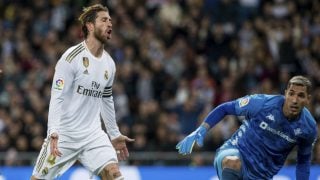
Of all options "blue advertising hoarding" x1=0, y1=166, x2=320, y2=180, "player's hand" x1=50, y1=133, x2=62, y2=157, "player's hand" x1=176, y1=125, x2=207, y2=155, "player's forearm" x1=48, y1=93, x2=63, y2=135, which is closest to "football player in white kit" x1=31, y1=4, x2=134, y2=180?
"player's forearm" x1=48, y1=93, x2=63, y2=135

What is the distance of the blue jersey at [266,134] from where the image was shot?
9.34m

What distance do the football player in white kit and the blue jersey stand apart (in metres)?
1.36

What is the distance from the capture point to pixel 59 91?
30.5ft

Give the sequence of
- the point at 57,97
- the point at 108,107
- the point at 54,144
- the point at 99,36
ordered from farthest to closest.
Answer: the point at 108,107 → the point at 99,36 → the point at 57,97 → the point at 54,144

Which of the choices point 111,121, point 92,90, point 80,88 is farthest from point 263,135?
point 80,88

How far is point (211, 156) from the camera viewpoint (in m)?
15.3

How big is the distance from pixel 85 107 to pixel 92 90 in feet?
0.64

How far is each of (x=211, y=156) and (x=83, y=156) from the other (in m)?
5.87

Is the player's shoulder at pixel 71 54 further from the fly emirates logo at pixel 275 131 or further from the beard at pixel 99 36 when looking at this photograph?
the fly emirates logo at pixel 275 131

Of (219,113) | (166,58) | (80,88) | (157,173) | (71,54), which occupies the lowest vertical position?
(157,173)

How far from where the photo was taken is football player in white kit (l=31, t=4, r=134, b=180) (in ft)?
31.1

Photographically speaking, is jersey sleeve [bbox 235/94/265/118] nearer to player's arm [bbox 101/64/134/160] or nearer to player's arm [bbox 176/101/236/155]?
player's arm [bbox 176/101/236/155]

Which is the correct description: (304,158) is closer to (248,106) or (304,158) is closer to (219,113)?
(248,106)

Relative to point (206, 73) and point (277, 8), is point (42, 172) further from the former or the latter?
point (277, 8)
